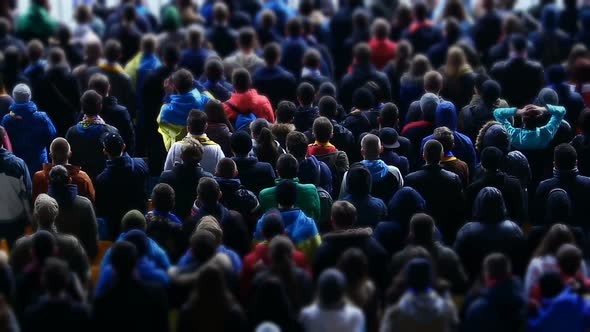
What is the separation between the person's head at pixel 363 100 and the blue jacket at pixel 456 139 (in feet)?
2.60

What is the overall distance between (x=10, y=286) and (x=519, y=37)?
875 centimetres

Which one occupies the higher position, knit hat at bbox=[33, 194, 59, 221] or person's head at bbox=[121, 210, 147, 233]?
person's head at bbox=[121, 210, 147, 233]

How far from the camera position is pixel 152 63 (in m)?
19.2

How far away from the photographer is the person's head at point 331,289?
11.6m

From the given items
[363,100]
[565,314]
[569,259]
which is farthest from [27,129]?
[565,314]

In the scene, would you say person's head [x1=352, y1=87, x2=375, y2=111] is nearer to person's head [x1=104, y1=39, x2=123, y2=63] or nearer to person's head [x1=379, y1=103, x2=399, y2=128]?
person's head [x1=379, y1=103, x2=399, y2=128]

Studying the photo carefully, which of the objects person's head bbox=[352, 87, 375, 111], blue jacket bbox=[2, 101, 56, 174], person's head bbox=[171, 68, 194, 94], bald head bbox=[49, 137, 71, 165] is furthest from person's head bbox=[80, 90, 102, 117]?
person's head bbox=[352, 87, 375, 111]

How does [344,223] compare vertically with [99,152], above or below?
above

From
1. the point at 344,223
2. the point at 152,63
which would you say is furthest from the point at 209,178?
the point at 152,63

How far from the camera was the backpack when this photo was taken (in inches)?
650

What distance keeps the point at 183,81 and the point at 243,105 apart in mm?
727

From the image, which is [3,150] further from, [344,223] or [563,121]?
[563,121]

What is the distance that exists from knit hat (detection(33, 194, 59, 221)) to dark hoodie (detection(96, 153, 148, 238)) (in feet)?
3.70

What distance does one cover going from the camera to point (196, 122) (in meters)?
15.1
